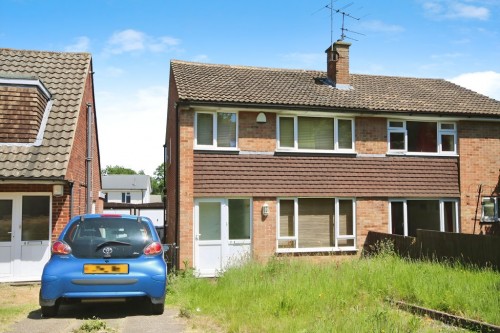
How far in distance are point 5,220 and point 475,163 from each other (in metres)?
14.5

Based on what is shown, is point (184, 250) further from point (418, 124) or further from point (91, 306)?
point (418, 124)

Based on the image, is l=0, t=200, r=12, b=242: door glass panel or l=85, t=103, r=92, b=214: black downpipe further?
l=85, t=103, r=92, b=214: black downpipe

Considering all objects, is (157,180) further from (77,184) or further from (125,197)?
(77,184)

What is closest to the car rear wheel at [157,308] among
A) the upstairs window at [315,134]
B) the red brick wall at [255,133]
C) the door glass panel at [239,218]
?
the door glass panel at [239,218]

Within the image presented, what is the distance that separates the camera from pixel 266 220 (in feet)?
47.4

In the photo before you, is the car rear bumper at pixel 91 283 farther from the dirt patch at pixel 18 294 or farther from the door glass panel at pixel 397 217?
the door glass panel at pixel 397 217

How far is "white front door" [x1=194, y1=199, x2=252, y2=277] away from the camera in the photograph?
45.9 ft

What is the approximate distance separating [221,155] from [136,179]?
54130mm

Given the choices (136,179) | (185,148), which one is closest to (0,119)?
(185,148)

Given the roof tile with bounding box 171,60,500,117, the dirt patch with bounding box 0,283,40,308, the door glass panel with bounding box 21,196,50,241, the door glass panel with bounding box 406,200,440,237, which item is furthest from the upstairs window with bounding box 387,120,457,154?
the dirt patch with bounding box 0,283,40,308

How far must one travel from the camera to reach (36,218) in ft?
40.4

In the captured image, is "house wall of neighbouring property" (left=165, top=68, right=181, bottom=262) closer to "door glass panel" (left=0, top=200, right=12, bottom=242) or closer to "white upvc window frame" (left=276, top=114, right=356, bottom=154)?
"white upvc window frame" (left=276, top=114, right=356, bottom=154)

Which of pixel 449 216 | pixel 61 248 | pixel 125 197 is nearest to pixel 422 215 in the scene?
pixel 449 216

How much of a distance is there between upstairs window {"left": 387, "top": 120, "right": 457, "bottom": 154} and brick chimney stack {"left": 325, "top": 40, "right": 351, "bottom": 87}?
2.67m
